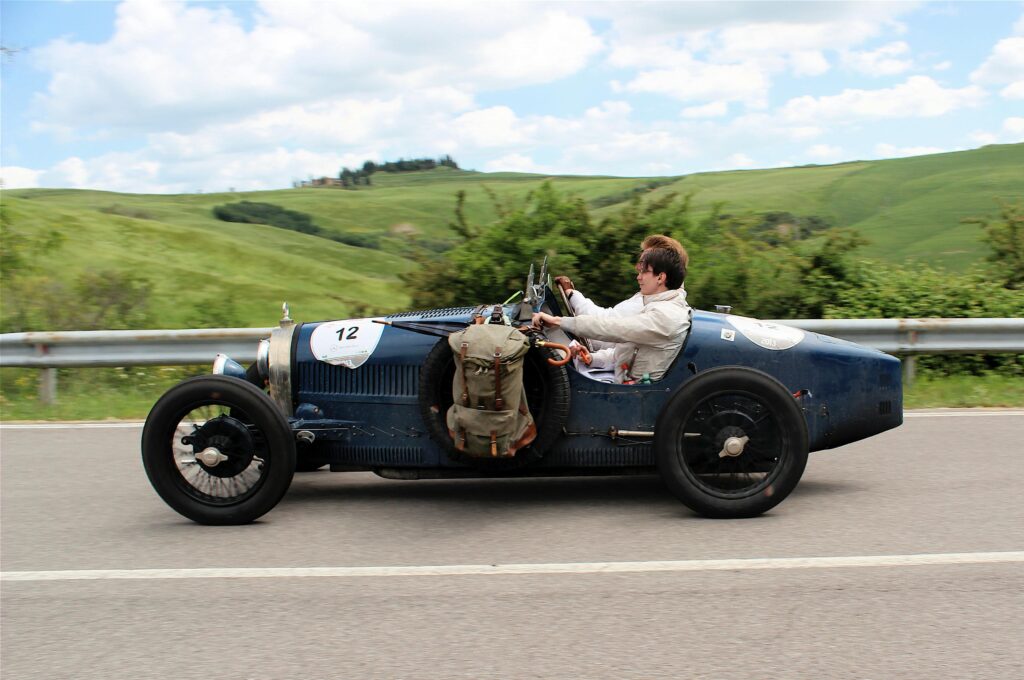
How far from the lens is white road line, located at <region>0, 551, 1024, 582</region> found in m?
4.40

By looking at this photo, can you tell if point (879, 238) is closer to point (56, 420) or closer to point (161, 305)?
point (161, 305)

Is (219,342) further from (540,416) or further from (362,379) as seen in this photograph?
(540,416)

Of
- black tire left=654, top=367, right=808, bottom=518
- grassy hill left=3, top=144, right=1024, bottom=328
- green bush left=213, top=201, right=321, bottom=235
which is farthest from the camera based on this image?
green bush left=213, top=201, right=321, bottom=235

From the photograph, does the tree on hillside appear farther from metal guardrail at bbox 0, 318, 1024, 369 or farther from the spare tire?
the spare tire

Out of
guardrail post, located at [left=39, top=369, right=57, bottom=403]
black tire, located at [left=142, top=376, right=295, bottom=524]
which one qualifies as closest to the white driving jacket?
black tire, located at [left=142, top=376, right=295, bottom=524]

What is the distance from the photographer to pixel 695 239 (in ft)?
35.1

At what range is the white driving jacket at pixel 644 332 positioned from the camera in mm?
5180

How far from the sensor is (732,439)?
5094 mm

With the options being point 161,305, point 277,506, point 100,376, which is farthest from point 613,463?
point 161,305

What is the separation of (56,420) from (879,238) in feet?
51.9

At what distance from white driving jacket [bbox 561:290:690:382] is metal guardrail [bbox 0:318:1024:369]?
11.0 feet

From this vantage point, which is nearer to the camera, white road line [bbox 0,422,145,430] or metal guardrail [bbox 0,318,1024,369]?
white road line [bbox 0,422,145,430]

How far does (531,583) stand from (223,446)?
1.89 metres

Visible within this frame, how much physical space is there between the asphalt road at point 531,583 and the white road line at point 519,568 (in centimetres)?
2
